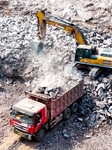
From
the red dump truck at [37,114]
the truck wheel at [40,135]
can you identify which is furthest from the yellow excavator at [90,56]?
the truck wheel at [40,135]

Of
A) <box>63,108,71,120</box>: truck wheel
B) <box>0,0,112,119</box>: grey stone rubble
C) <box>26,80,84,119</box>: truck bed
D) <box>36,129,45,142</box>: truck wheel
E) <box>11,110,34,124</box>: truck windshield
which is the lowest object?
<box>36,129,45,142</box>: truck wheel

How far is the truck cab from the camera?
17.0m

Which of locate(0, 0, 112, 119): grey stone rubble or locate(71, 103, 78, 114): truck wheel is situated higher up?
locate(0, 0, 112, 119): grey stone rubble

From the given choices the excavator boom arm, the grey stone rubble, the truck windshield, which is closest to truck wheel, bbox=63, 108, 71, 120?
the grey stone rubble

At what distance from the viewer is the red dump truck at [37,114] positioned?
1703 cm

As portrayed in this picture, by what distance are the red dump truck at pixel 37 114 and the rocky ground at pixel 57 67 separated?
0.58 m

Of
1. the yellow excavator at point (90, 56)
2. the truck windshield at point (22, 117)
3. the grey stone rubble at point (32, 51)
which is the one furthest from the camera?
the grey stone rubble at point (32, 51)

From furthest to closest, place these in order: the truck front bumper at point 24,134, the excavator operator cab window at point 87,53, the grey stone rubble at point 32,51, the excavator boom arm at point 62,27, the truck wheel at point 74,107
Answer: the grey stone rubble at point 32,51, the excavator boom arm at point 62,27, the excavator operator cab window at point 87,53, the truck wheel at point 74,107, the truck front bumper at point 24,134

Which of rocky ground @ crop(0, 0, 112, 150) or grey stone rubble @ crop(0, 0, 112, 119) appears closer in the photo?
rocky ground @ crop(0, 0, 112, 150)

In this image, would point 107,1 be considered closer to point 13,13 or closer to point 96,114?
point 13,13

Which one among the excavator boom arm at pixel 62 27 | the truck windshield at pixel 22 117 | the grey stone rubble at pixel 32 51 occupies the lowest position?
the truck windshield at pixel 22 117

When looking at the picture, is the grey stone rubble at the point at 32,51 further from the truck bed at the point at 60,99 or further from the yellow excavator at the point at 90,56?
the truck bed at the point at 60,99

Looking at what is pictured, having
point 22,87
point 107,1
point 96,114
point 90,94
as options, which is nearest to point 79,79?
point 90,94

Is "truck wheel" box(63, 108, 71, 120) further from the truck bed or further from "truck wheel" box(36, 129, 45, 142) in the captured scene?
"truck wheel" box(36, 129, 45, 142)
